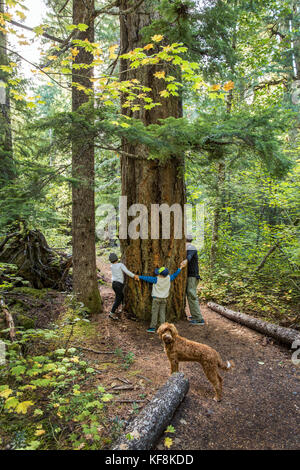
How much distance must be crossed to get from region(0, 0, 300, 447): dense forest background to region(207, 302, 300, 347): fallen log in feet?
2.29

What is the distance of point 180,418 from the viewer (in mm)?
3119

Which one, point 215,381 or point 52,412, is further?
point 215,381

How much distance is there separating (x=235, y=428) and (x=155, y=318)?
9.37ft

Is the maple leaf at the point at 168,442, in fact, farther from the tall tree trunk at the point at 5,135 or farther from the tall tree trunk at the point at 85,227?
the tall tree trunk at the point at 5,135

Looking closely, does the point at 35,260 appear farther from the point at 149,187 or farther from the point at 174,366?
the point at 174,366

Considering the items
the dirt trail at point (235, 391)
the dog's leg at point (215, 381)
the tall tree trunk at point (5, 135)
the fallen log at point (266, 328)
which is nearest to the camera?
the dirt trail at point (235, 391)

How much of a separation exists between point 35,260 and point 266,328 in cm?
606

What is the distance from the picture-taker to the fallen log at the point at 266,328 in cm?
503

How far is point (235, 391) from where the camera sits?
3771mm

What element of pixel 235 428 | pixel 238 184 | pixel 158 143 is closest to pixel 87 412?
pixel 235 428

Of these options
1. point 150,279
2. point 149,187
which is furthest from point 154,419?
point 149,187

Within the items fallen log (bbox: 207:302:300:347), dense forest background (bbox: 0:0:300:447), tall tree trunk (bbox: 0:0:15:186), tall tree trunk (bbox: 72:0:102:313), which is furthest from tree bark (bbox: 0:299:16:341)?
fallen log (bbox: 207:302:300:347)

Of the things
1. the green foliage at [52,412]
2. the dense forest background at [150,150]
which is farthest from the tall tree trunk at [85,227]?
the green foliage at [52,412]

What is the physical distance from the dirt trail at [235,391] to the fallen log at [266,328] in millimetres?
155
